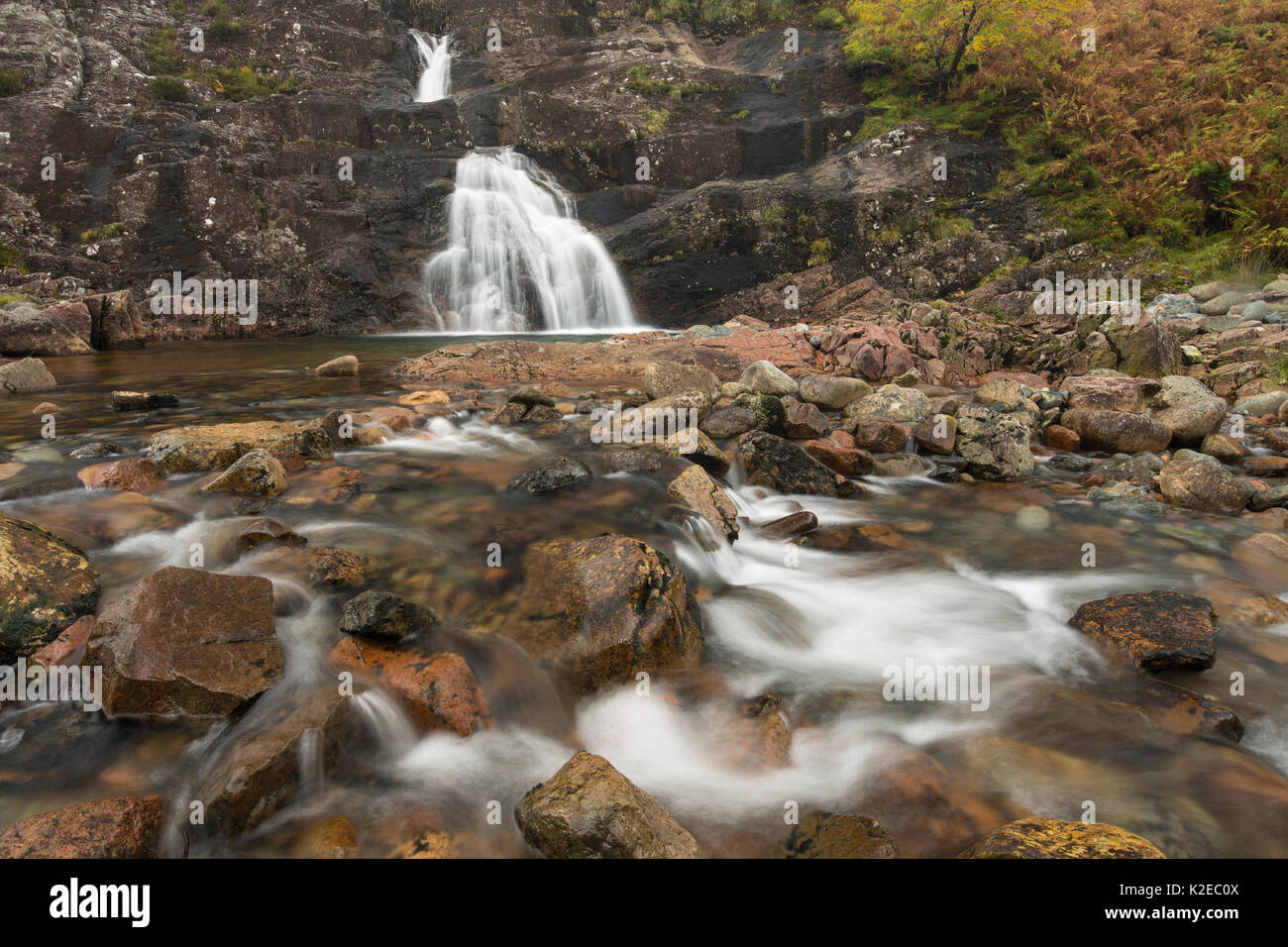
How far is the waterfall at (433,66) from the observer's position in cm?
2938

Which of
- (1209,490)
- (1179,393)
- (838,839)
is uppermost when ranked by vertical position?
(1179,393)

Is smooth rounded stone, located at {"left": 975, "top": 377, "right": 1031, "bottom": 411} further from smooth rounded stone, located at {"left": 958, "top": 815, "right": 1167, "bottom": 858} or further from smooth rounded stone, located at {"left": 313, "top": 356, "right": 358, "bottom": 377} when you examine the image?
smooth rounded stone, located at {"left": 313, "top": 356, "right": 358, "bottom": 377}

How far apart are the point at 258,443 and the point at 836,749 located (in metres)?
5.82

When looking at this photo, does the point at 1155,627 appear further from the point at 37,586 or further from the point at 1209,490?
the point at 37,586

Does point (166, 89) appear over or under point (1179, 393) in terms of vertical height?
over

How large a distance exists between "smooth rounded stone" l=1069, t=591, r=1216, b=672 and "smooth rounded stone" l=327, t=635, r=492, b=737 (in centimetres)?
396

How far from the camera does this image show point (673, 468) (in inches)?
256

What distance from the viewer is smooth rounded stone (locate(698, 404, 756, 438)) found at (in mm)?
8023

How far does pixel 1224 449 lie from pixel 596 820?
8.73m

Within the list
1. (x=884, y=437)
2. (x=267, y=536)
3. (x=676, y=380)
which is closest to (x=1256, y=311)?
(x=884, y=437)

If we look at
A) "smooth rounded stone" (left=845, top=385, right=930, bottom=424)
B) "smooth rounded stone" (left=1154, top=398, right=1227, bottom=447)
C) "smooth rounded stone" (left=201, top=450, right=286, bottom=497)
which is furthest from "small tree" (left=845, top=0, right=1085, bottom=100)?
"smooth rounded stone" (left=201, top=450, right=286, bottom=497)

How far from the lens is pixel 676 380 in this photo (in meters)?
8.97

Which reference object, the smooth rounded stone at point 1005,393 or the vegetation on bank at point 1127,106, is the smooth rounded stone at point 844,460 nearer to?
the smooth rounded stone at point 1005,393

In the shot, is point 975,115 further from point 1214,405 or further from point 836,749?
point 836,749
